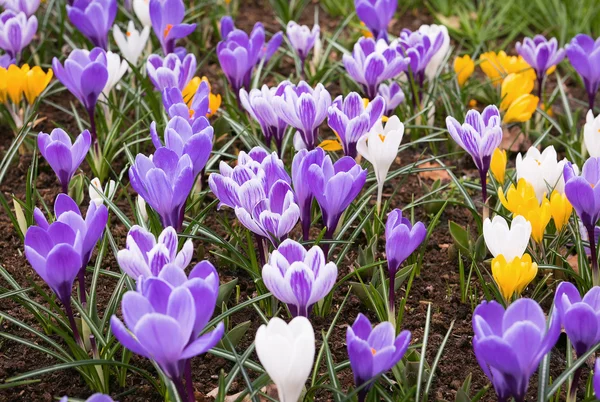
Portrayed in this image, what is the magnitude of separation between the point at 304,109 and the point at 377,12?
1160 mm

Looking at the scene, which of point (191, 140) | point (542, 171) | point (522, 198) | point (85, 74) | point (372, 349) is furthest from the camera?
point (85, 74)

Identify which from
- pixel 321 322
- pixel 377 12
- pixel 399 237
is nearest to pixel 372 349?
pixel 399 237

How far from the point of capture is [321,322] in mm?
2119

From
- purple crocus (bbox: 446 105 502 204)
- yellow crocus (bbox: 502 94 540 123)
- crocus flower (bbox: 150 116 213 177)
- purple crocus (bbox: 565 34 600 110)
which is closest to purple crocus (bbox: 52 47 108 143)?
crocus flower (bbox: 150 116 213 177)

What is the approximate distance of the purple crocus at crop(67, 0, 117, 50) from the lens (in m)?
3.06

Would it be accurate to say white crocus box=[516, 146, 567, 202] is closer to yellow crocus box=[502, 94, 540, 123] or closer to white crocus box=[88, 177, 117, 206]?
yellow crocus box=[502, 94, 540, 123]

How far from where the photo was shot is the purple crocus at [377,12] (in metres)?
3.22

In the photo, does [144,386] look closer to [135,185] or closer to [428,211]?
[135,185]

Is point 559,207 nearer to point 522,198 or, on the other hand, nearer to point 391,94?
point 522,198

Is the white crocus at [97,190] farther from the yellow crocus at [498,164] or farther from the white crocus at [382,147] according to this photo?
the yellow crocus at [498,164]

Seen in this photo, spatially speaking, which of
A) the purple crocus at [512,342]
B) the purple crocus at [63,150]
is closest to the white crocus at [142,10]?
the purple crocus at [63,150]

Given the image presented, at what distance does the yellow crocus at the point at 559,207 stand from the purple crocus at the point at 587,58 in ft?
2.82

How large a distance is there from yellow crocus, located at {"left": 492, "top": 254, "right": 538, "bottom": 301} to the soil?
0.92 feet

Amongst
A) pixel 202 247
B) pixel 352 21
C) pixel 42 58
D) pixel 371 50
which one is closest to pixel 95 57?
pixel 202 247
